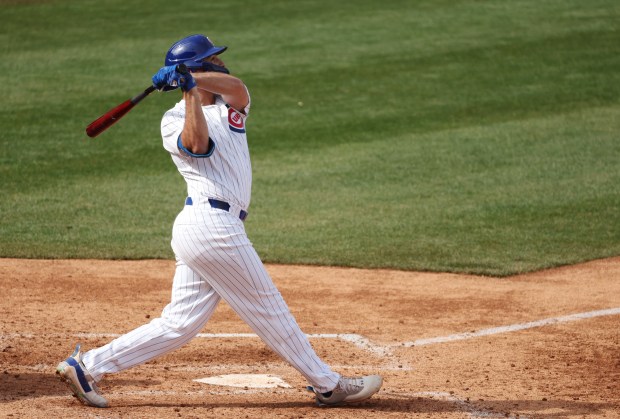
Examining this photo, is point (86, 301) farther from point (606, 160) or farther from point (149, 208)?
point (606, 160)

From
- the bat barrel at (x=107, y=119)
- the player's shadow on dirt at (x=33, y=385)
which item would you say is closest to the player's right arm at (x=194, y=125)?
the bat barrel at (x=107, y=119)

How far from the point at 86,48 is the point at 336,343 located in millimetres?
10069

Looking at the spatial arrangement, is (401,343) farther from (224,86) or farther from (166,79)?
(166,79)

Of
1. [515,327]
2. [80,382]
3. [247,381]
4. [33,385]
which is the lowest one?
[515,327]

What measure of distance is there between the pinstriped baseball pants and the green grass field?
345cm

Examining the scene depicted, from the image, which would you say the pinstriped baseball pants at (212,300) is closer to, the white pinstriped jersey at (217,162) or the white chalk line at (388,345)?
the white pinstriped jersey at (217,162)

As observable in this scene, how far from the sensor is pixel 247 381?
5402 millimetres

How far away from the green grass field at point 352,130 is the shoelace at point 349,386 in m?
3.27

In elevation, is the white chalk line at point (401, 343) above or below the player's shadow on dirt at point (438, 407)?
below

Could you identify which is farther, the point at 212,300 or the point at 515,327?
the point at 515,327

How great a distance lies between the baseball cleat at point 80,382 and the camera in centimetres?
472

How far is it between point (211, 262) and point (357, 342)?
6.14 ft

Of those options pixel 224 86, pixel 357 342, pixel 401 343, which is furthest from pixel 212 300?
pixel 401 343

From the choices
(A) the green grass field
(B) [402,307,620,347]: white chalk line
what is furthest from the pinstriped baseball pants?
(A) the green grass field
